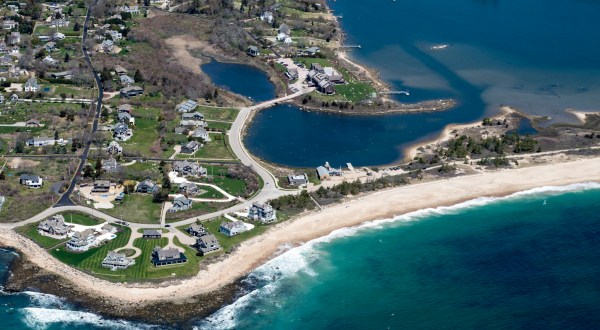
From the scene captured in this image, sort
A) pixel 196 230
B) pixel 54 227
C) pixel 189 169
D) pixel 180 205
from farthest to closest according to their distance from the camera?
pixel 189 169, pixel 180 205, pixel 196 230, pixel 54 227

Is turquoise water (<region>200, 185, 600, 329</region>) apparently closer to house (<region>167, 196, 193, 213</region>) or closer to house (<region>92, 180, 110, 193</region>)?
house (<region>167, 196, 193, 213</region>)

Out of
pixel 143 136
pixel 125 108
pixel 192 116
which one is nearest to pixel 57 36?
pixel 125 108

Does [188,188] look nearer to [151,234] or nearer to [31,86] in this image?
[151,234]

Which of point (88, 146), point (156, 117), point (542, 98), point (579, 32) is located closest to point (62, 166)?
point (88, 146)

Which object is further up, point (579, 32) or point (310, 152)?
point (579, 32)

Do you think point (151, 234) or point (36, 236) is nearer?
point (151, 234)

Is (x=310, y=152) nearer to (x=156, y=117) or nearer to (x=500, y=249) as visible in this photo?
(x=156, y=117)

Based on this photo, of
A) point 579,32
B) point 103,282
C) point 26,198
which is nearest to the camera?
point 103,282

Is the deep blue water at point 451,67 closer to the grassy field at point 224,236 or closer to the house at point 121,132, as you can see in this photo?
the house at point 121,132
